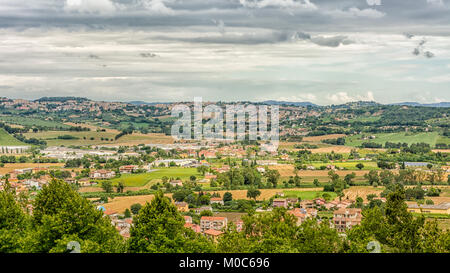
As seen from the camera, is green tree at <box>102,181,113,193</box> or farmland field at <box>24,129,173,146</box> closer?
green tree at <box>102,181,113,193</box>

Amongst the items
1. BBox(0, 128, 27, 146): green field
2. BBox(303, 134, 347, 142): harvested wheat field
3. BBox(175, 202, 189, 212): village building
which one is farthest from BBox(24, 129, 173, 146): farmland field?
BBox(175, 202, 189, 212): village building

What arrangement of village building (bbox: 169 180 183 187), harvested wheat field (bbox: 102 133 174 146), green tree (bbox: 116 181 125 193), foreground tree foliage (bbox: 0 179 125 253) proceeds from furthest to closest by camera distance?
harvested wheat field (bbox: 102 133 174 146), village building (bbox: 169 180 183 187), green tree (bbox: 116 181 125 193), foreground tree foliage (bbox: 0 179 125 253)

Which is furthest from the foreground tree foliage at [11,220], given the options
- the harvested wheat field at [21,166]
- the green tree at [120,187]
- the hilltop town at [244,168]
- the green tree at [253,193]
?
the harvested wheat field at [21,166]

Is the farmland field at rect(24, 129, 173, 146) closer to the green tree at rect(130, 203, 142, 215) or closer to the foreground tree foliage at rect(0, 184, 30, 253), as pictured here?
the green tree at rect(130, 203, 142, 215)

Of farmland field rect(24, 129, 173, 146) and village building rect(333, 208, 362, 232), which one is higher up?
village building rect(333, 208, 362, 232)

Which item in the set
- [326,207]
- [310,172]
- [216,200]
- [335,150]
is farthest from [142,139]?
[326,207]

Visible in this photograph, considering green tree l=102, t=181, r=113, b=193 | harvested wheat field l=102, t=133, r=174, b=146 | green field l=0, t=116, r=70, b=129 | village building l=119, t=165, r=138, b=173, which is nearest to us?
green tree l=102, t=181, r=113, b=193
